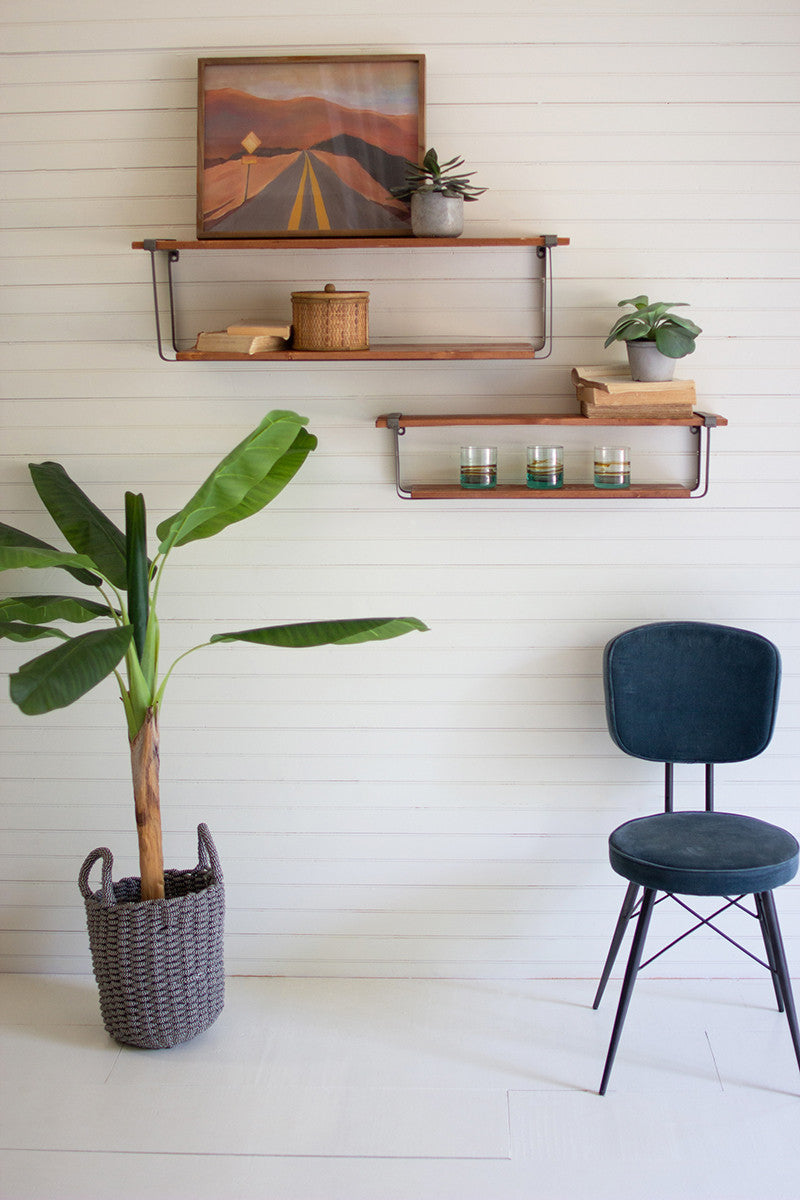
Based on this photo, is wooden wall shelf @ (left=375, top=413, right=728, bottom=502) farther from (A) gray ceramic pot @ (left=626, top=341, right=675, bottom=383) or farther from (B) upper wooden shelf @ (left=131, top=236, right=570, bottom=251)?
(B) upper wooden shelf @ (left=131, top=236, right=570, bottom=251)

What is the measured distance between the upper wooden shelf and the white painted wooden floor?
185cm

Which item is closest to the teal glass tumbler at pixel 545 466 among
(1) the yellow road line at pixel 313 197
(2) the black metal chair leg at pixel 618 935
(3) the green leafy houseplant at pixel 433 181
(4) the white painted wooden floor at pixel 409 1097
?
(3) the green leafy houseplant at pixel 433 181

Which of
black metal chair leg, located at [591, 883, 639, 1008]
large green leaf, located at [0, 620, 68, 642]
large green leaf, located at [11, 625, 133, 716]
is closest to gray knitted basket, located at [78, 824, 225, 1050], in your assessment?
large green leaf, located at [0, 620, 68, 642]

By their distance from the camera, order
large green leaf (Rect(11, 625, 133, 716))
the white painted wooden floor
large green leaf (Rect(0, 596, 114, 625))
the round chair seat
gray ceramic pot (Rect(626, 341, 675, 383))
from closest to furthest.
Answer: large green leaf (Rect(11, 625, 133, 716)), the white painted wooden floor, the round chair seat, large green leaf (Rect(0, 596, 114, 625)), gray ceramic pot (Rect(626, 341, 675, 383))

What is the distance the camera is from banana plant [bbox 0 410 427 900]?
241cm

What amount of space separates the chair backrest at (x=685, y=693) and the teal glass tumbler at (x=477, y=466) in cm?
50

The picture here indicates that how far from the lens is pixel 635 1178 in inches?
88.7

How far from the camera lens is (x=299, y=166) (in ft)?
8.78

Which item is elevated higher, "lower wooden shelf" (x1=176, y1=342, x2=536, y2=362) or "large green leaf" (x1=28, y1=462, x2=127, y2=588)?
"lower wooden shelf" (x1=176, y1=342, x2=536, y2=362)

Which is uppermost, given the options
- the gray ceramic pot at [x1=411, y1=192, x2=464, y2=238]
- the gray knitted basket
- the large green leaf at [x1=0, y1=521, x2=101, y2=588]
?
the gray ceramic pot at [x1=411, y1=192, x2=464, y2=238]

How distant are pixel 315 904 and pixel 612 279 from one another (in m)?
1.76

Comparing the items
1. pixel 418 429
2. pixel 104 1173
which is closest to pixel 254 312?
pixel 418 429

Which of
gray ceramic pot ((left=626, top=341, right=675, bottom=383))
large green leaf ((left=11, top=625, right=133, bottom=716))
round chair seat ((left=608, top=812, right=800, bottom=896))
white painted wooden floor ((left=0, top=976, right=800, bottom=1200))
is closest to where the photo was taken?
large green leaf ((left=11, top=625, right=133, bottom=716))

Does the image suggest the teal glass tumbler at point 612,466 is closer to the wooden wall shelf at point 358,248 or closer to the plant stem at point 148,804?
the wooden wall shelf at point 358,248
